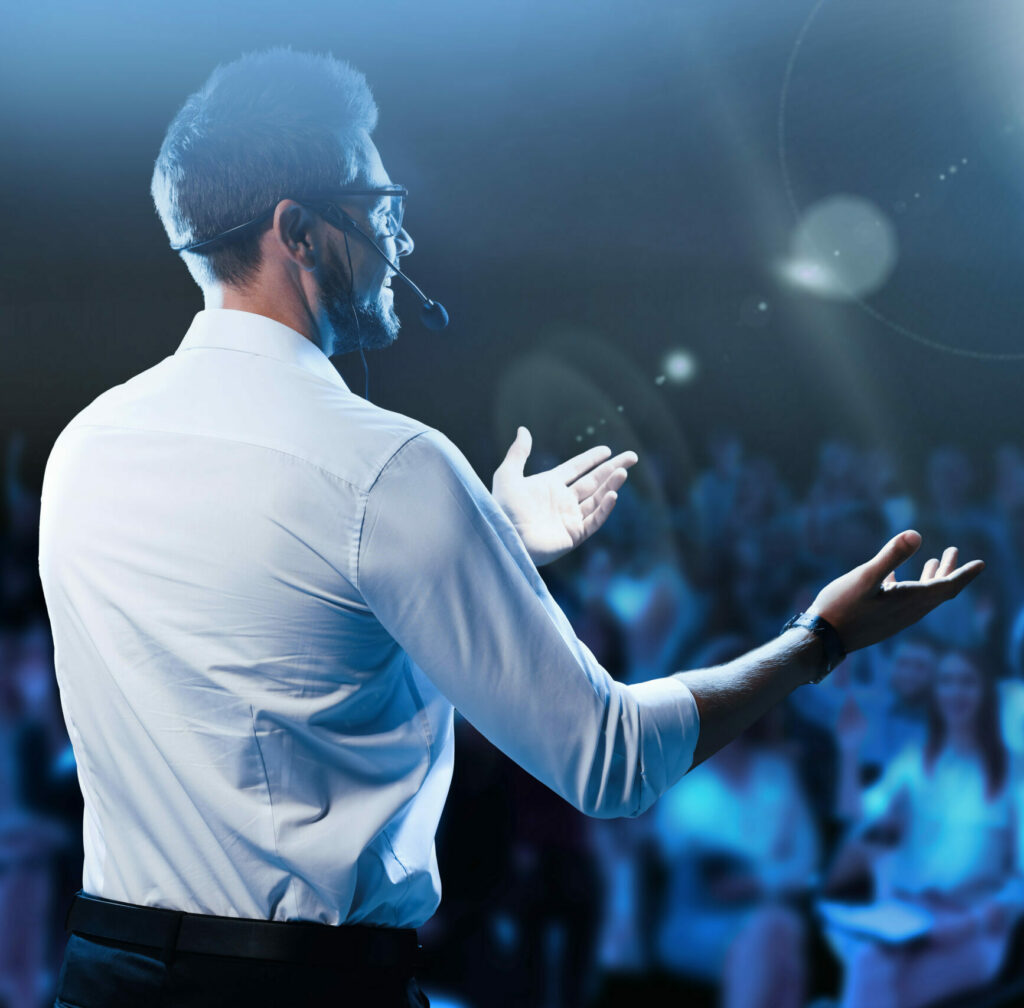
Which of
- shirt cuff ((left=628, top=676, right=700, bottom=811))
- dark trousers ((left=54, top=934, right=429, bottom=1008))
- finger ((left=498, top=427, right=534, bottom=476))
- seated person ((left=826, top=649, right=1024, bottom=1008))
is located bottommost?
seated person ((left=826, top=649, right=1024, bottom=1008))

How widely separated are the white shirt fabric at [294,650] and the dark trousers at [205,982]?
0.10ft

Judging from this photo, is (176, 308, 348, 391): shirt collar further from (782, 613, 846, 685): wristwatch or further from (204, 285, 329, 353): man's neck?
(782, 613, 846, 685): wristwatch

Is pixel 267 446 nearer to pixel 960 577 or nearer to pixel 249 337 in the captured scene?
pixel 249 337

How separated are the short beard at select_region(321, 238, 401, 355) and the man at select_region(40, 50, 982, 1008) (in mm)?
68

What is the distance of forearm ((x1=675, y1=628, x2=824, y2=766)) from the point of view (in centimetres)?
58

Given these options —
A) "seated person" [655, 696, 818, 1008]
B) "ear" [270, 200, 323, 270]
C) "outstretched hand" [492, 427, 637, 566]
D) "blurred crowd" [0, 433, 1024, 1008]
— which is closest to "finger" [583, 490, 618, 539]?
"outstretched hand" [492, 427, 637, 566]

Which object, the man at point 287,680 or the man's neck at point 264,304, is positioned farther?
the man's neck at point 264,304

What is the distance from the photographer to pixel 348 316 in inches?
27.5

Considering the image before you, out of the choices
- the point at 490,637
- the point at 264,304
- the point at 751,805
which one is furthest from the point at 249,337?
the point at 751,805

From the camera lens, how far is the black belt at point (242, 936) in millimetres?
534

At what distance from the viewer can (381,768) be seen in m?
0.56

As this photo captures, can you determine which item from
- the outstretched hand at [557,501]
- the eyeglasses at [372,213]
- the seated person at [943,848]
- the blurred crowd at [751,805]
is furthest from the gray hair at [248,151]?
the seated person at [943,848]

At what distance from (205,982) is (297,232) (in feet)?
1.65

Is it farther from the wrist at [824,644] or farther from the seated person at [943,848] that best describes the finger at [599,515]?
the seated person at [943,848]
